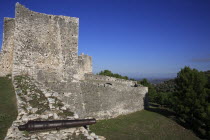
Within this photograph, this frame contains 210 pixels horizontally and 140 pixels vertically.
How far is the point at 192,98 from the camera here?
82.1 ft

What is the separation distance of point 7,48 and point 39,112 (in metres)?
7.92

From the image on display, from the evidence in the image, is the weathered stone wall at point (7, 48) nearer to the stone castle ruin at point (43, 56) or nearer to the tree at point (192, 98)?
the stone castle ruin at point (43, 56)

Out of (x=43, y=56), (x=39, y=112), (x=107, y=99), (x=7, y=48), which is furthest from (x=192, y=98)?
(x=7, y=48)

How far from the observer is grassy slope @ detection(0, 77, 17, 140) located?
6.86m

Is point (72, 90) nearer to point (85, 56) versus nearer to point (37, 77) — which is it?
point (37, 77)

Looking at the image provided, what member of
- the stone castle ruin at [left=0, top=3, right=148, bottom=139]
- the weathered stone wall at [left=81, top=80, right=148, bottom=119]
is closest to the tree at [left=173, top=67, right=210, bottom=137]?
the weathered stone wall at [left=81, top=80, right=148, bottom=119]

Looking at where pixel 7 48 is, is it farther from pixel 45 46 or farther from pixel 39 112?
pixel 39 112

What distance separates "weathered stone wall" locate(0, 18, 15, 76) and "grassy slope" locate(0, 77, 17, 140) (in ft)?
6.66

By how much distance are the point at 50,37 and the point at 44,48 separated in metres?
1.06

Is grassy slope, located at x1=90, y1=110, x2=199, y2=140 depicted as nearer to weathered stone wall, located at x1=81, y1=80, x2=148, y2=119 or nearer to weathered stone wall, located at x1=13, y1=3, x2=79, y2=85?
weathered stone wall, located at x1=81, y1=80, x2=148, y2=119

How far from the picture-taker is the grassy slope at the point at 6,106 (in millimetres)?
6855

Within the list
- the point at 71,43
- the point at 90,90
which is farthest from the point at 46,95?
the point at 90,90

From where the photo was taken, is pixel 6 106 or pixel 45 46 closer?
pixel 6 106

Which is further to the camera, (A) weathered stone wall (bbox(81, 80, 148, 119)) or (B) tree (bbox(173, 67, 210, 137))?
(B) tree (bbox(173, 67, 210, 137))
